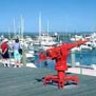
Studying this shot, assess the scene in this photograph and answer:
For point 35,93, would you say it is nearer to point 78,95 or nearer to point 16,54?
point 78,95

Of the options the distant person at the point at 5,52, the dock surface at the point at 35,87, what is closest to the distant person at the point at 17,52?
the distant person at the point at 5,52

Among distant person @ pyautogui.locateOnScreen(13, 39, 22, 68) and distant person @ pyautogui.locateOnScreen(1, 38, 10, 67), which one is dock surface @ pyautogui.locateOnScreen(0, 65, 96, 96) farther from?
distant person @ pyautogui.locateOnScreen(1, 38, 10, 67)

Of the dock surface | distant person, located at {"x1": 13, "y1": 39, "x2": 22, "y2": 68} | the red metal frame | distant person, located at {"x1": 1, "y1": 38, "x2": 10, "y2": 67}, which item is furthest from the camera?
distant person, located at {"x1": 1, "y1": 38, "x2": 10, "y2": 67}

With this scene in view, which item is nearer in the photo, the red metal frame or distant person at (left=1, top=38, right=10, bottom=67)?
the red metal frame

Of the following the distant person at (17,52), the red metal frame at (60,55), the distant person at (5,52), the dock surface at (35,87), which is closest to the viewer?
the dock surface at (35,87)

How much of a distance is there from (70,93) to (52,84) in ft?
4.91

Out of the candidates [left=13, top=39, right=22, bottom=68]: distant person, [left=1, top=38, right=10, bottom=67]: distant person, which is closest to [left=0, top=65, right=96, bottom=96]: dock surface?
[left=13, top=39, right=22, bottom=68]: distant person

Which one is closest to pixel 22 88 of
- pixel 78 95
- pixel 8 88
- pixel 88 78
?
pixel 8 88

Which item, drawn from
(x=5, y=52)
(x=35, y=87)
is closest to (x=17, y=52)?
(x=5, y=52)

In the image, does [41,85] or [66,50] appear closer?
[66,50]

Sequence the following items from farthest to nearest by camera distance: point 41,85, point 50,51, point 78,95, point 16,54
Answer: point 16,54
point 41,85
point 50,51
point 78,95

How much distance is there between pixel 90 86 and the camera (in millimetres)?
11320

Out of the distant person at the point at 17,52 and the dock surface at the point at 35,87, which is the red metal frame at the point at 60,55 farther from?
the distant person at the point at 17,52

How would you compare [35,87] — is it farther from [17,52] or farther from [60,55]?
[17,52]
